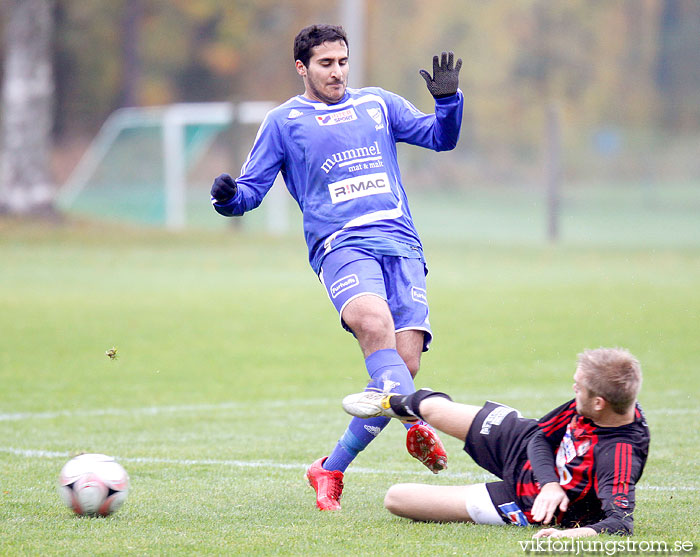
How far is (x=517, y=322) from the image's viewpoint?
43.0 feet

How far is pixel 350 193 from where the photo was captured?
18.4ft

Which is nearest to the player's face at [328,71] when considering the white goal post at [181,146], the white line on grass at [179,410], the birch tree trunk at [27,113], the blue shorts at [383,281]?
the blue shorts at [383,281]

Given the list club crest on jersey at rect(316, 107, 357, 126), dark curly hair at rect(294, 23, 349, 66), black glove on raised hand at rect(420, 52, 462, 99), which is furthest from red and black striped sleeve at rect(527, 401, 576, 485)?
dark curly hair at rect(294, 23, 349, 66)

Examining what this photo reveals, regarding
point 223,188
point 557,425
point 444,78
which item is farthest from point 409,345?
point 444,78

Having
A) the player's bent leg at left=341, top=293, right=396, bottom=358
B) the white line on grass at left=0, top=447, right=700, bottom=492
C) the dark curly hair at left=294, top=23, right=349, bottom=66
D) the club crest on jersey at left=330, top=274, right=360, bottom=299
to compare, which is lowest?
the white line on grass at left=0, top=447, right=700, bottom=492

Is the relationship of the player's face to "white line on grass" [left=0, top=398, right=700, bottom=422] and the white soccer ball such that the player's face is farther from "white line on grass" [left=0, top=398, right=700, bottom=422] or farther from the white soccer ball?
"white line on grass" [left=0, top=398, right=700, bottom=422]

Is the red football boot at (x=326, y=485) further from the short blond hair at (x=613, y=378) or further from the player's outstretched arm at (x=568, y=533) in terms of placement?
the short blond hair at (x=613, y=378)

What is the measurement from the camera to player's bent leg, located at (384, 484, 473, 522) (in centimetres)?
489

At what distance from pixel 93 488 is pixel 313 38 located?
247 cm

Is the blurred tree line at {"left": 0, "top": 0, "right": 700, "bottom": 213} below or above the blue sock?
above

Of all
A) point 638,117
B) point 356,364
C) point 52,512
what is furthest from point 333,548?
point 638,117

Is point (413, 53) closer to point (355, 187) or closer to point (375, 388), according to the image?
point (355, 187)

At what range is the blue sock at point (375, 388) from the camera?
521 cm

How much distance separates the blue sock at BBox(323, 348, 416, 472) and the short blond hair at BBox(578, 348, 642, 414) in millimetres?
1021
